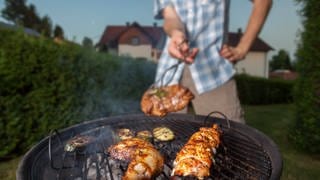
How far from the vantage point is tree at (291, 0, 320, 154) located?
4.97m

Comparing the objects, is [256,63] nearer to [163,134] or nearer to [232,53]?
[232,53]

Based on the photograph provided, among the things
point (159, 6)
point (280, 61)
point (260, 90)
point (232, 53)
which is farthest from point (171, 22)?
point (280, 61)

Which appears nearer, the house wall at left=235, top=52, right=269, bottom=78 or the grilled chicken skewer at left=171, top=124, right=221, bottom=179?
the grilled chicken skewer at left=171, top=124, right=221, bottom=179

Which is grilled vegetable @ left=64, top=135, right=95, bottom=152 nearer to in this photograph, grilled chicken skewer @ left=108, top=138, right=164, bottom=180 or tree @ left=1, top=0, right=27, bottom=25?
grilled chicken skewer @ left=108, top=138, right=164, bottom=180

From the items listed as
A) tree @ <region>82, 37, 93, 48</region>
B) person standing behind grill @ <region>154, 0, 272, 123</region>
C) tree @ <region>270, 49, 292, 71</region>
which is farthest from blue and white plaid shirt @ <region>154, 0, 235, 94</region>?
tree @ <region>270, 49, 292, 71</region>

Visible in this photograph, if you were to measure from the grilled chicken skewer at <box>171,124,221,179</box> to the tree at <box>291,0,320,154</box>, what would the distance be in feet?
12.3

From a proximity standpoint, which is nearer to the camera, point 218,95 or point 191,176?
point 191,176

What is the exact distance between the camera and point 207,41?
2.51 metres

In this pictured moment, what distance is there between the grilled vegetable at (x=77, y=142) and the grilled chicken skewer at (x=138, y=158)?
185 millimetres

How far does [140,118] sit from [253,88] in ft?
41.5

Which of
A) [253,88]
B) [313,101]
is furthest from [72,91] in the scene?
[253,88]

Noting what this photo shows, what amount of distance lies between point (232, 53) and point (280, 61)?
45432 mm

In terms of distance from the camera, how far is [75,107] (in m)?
5.09

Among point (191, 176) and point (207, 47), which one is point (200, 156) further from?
point (207, 47)
